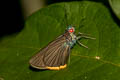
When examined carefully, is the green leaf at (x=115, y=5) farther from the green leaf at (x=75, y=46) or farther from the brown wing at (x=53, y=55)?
the brown wing at (x=53, y=55)

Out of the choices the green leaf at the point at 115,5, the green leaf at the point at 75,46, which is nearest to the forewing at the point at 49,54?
the green leaf at the point at 75,46

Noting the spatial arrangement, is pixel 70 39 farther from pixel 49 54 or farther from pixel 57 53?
pixel 49 54

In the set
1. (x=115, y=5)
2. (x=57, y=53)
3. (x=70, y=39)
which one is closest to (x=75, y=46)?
(x=70, y=39)

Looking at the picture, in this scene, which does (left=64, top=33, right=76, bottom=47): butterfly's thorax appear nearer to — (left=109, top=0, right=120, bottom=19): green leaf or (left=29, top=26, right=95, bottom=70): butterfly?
(left=29, top=26, right=95, bottom=70): butterfly

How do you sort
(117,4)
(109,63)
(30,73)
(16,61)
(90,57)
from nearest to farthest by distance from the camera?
1. (117,4)
2. (109,63)
3. (90,57)
4. (30,73)
5. (16,61)

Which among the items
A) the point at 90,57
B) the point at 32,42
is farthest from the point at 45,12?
the point at 90,57

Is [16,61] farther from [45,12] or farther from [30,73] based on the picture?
[45,12]

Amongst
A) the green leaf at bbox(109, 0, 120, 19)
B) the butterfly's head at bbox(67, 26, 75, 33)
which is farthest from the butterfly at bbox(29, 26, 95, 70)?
the green leaf at bbox(109, 0, 120, 19)
